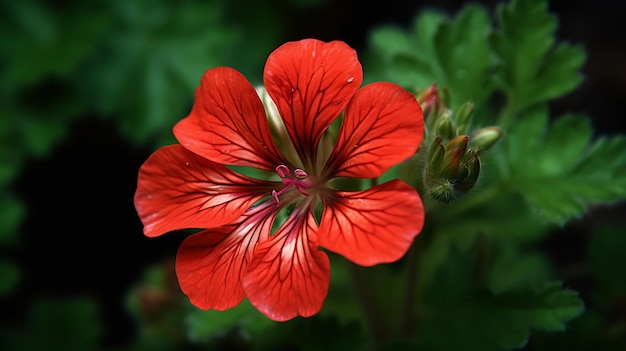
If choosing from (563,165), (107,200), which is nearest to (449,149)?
(563,165)

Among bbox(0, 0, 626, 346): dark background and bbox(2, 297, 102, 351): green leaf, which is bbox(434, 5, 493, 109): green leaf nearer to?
bbox(0, 0, 626, 346): dark background

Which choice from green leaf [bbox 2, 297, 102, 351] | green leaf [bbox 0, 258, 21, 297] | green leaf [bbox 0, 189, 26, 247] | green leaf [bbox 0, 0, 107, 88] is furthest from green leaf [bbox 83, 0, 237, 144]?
green leaf [bbox 2, 297, 102, 351]

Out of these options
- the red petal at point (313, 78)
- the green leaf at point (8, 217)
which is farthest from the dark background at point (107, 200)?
the red petal at point (313, 78)

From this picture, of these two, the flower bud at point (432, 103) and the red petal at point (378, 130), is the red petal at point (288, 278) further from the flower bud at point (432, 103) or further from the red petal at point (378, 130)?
the flower bud at point (432, 103)

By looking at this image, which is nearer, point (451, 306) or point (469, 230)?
point (451, 306)

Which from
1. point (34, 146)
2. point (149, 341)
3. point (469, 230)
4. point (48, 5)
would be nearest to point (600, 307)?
point (469, 230)

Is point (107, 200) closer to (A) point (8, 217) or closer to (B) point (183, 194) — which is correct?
(A) point (8, 217)

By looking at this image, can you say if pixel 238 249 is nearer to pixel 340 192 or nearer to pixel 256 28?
pixel 340 192
